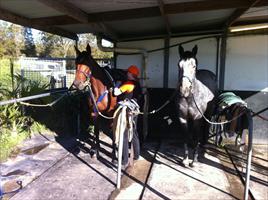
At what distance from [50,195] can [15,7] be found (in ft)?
7.86

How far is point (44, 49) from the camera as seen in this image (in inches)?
838

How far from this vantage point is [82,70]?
3.78m

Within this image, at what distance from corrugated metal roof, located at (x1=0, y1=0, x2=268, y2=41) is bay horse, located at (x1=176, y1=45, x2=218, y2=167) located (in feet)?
1.97

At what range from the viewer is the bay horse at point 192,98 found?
3.42m

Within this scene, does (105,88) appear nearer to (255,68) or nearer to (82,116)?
(82,116)

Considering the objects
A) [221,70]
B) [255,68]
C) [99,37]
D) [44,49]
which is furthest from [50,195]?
[44,49]

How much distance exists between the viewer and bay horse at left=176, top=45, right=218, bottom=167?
3.42m

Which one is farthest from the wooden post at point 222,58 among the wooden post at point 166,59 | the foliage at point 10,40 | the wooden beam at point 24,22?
the foliage at point 10,40

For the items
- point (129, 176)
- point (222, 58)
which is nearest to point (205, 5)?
point (222, 58)

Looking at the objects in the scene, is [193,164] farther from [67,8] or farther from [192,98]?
[67,8]

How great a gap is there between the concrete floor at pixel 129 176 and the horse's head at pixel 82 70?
1.21 metres

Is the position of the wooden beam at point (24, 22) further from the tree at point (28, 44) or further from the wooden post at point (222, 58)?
the tree at point (28, 44)

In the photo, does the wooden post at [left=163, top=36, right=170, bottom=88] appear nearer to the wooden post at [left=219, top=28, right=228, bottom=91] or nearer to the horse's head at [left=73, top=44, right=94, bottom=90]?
the wooden post at [left=219, top=28, right=228, bottom=91]

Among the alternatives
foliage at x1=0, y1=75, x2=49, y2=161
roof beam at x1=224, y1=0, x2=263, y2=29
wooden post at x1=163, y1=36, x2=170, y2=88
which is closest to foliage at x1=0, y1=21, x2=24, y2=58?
foliage at x1=0, y1=75, x2=49, y2=161
